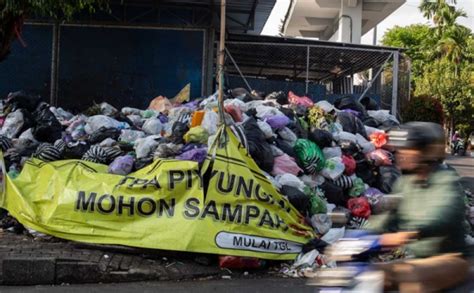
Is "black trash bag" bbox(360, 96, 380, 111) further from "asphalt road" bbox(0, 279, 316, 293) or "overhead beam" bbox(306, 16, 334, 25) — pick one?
"overhead beam" bbox(306, 16, 334, 25)

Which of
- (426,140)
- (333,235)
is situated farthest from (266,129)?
(426,140)

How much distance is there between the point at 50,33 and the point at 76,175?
7.61 m

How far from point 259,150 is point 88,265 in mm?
2679

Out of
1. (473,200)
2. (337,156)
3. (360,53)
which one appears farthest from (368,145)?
(360,53)

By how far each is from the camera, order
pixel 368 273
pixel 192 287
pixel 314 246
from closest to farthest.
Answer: pixel 368 273
pixel 192 287
pixel 314 246

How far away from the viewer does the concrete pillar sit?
74.6 feet

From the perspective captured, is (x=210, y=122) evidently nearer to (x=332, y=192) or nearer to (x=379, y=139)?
(x=332, y=192)

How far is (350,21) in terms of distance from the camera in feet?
75.0

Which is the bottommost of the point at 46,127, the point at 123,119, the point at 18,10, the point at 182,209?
the point at 182,209

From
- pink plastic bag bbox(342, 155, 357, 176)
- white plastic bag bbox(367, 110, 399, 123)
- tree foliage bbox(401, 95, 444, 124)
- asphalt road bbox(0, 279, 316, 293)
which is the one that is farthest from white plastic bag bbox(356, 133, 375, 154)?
tree foliage bbox(401, 95, 444, 124)

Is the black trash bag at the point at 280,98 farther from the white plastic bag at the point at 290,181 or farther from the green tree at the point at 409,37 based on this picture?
the green tree at the point at 409,37

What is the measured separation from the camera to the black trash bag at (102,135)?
342 inches

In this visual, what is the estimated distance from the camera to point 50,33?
1373 cm

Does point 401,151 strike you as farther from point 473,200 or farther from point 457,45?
point 457,45
